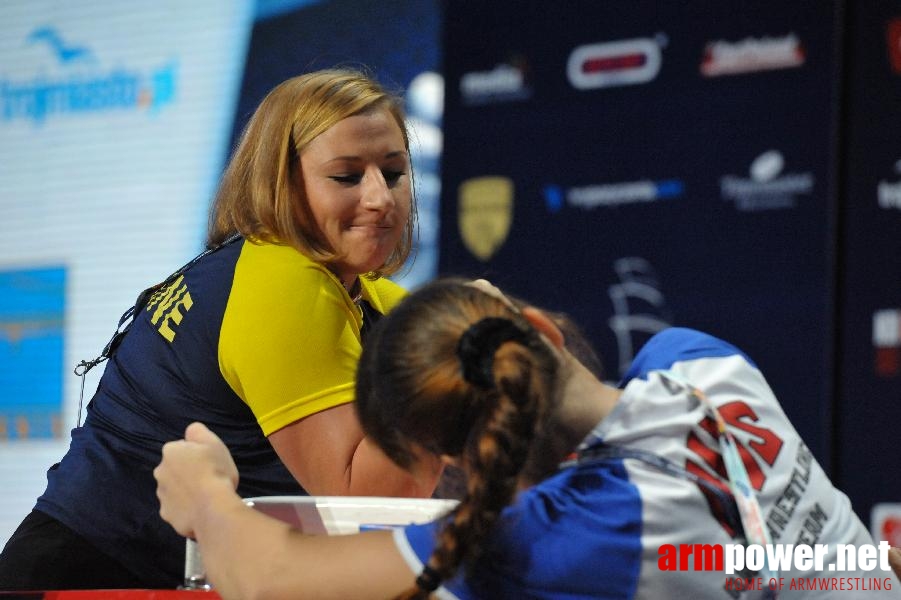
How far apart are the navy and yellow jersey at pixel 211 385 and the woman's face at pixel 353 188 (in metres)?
0.09

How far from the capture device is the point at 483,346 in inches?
42.6

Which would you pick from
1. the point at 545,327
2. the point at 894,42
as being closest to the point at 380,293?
the point at 545,327

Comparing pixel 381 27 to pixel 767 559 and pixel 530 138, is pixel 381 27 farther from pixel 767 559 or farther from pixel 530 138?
pixel 767 559

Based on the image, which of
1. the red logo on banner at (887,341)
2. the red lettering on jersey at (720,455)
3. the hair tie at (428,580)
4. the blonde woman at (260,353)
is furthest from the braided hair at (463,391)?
the red logo on banner at (887,341)

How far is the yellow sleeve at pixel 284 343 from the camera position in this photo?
5.01 ft

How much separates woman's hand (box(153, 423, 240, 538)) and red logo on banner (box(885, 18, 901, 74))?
2.36 m

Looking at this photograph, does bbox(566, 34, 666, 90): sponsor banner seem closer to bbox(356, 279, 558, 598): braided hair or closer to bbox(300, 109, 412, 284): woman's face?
bbox(300, 109, 412, 284): woman's face

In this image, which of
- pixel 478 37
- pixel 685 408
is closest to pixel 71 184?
pixel 478 37

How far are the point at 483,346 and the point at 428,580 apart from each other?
213 mm

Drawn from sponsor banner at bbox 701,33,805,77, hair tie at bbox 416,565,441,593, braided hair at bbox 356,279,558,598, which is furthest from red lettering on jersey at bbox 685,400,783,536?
sponsor banner at bbox 701,33,805,77

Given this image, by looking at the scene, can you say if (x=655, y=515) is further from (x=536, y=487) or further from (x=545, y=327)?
(x=545, y=327)

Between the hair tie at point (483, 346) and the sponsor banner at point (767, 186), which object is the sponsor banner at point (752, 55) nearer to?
the sponsor banner at point (767, 186)

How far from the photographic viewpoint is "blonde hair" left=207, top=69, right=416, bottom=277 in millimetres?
1685

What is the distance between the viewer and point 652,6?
327cm
